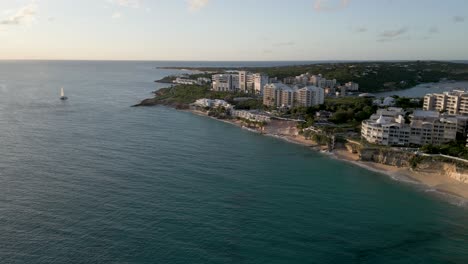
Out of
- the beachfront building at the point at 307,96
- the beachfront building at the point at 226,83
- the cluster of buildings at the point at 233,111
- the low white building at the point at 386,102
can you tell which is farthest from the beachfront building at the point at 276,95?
the beachfront building at the point at 226,83

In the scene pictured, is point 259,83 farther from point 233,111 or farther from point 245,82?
point 233,111

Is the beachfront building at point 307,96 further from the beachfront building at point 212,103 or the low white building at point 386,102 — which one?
the beachfront building at point 212,103

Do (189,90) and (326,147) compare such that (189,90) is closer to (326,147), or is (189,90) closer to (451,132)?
(326,147)

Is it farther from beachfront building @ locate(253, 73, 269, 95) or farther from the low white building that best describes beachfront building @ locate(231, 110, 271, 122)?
beachfront building @ locate(253, 73, 269, 95)

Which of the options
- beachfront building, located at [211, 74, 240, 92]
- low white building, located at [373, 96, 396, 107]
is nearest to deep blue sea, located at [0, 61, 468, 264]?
low white building, located at [373, 96, 396, 107]

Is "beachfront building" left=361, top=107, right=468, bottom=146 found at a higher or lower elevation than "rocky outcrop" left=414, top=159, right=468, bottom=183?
higher

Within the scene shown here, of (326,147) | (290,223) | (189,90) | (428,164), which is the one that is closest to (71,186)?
(290,223)

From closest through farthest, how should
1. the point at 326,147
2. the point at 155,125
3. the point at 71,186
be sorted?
the point at 71,186
the point at 326,147
the point at 155,125
